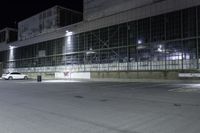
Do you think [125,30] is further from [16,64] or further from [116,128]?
[16,64]

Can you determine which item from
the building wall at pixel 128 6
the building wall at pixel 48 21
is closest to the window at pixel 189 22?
the building wall at pixel 128 6

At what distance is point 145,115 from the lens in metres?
7.29

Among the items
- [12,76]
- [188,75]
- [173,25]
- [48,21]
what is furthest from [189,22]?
[12,76]

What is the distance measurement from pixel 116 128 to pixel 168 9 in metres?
26.6

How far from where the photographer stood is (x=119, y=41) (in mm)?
34219

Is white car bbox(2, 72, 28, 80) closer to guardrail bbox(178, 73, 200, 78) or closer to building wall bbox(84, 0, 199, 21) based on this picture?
building wall bbox(84, 0, 199, 21)

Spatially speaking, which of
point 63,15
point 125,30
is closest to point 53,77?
point 63,15

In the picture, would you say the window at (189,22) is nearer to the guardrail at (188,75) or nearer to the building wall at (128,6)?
the building wall at (128,6)

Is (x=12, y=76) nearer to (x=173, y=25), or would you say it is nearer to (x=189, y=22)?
(x=173, y=25)

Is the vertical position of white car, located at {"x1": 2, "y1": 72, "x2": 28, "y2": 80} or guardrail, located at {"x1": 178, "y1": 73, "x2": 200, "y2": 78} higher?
guardrail, located at {"x1": 178, "y1": 73, "x2": 200, "y2": 78}

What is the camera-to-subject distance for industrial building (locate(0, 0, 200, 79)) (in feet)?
90.7

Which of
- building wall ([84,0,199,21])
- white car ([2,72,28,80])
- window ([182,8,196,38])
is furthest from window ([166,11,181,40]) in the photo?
white car ([2,72,28,80])

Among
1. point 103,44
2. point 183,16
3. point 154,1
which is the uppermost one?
point 154,1

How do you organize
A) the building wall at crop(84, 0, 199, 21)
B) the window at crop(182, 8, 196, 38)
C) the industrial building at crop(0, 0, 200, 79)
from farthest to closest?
Answer: the building wall at crop(84, 0, 199, 21) < the industrial building at crop(0, 0, 200, 79) < the window at crop(182, 8, 196, 38)
